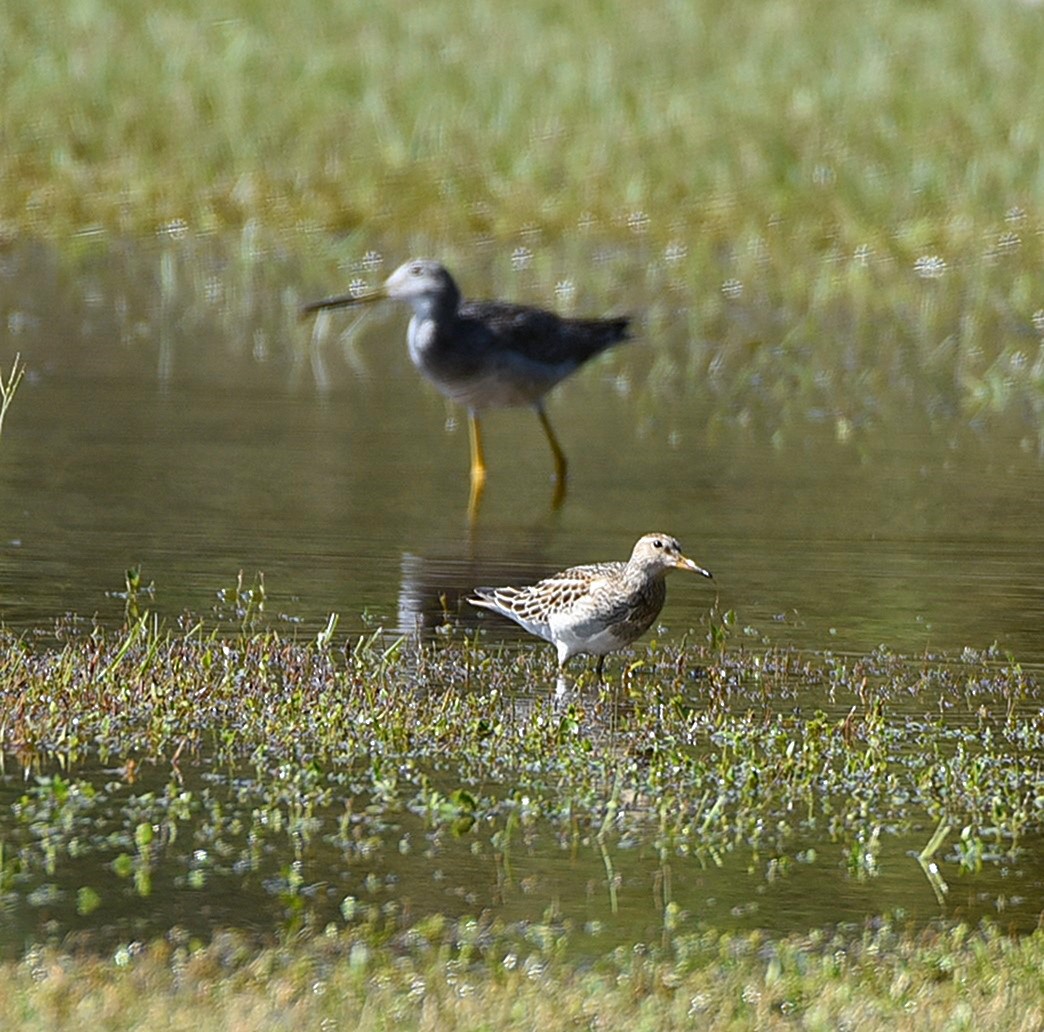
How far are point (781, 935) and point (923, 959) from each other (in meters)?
0.40

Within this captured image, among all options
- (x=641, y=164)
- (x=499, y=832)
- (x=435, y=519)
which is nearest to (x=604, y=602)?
(x=499, y=832)

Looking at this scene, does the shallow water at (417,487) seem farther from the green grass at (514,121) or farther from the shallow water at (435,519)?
the green grass at (514,121)

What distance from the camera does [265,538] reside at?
10625 mm

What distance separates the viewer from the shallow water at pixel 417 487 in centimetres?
969

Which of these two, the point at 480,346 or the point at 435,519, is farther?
the point at 480,346

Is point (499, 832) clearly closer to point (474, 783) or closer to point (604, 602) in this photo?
point (474, 783)

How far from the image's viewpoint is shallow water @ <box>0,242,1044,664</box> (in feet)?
31.8

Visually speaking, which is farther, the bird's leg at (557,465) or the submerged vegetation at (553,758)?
the bird's leg at (557,465)

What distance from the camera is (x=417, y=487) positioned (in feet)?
39.8

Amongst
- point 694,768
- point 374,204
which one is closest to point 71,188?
point 374,204

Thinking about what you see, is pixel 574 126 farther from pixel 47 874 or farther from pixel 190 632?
pixel 47 874

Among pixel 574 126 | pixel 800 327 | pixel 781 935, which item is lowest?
pixel 781 935

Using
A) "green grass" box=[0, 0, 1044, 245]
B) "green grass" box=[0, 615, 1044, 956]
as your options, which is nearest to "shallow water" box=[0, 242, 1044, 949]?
"green grass" box=[0, 615, 1044, 956]

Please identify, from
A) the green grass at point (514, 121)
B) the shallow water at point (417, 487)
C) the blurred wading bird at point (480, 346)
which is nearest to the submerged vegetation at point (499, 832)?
the shallow water at point (417, 487)
